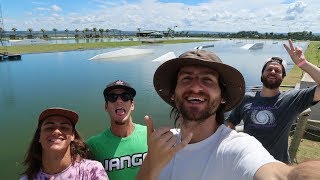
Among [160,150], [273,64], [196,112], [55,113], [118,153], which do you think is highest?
[273,64]

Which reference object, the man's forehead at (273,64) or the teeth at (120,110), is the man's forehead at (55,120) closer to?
the teeth at (120,110)

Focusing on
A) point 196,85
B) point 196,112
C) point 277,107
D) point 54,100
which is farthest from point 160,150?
point 54,100

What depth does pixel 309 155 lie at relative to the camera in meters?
8.41

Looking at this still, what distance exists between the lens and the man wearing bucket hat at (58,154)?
2.95 meters

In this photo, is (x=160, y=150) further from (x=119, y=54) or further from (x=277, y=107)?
(x=119, y=54)

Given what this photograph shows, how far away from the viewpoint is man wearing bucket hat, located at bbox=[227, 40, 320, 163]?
12.6ft

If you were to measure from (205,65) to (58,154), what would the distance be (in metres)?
1.74

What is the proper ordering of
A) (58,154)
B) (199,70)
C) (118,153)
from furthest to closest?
(118,153) < (58,154) < (199,70)

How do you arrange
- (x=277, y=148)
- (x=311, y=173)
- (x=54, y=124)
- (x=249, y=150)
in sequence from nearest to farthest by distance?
1. (x=311, y=173)
2. (x=249, y=150)
3. (x=54, y=124)
4. (x=277, y=148)

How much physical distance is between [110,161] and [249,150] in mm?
1850

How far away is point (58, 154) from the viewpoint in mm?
2971

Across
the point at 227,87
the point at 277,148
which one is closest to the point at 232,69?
the point at 227,87

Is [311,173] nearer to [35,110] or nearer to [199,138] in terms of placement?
[199,138]

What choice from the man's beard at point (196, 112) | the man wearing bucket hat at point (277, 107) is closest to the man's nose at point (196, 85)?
the man's beard at point (196, 112)
